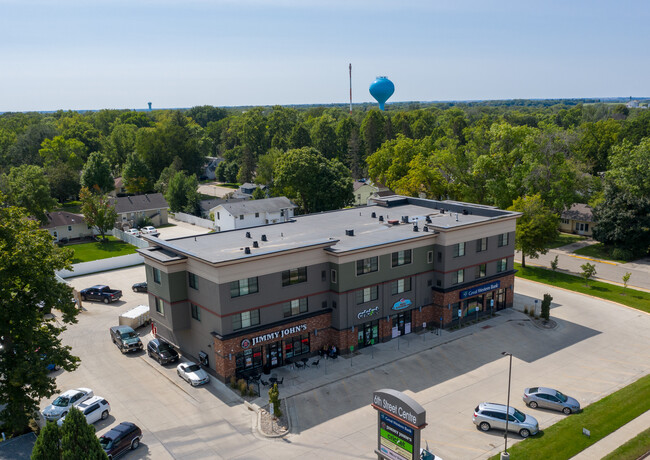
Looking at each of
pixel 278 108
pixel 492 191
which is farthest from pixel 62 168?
pixel 492 191

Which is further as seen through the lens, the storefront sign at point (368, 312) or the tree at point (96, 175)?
the tree at point (96, 175)

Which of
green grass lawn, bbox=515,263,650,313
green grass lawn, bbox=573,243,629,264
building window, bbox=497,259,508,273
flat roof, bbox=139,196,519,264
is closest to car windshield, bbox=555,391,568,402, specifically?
flat roof, bbox=139,196,519,264

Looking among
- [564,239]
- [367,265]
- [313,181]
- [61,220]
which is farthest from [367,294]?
[61,220]

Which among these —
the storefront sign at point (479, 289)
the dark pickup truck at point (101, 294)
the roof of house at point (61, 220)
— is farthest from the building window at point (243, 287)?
the roof of house at point (61, 220)

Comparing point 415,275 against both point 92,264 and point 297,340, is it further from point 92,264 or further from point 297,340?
point 92,264

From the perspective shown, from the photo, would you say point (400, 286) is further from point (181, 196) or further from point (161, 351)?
point (181, 196)

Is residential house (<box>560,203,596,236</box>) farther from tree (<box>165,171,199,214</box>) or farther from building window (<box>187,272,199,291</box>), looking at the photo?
tree (<box>165,171,199,214</box>)

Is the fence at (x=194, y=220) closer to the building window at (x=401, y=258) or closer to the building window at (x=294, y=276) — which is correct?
the building window at (x=401, y=258)
